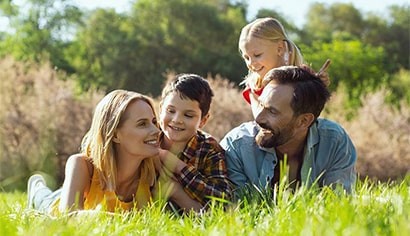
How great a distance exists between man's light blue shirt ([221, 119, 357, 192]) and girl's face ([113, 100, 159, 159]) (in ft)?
1.73

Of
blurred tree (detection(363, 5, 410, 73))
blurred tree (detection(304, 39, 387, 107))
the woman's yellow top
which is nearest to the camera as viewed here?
the woman's yellow top

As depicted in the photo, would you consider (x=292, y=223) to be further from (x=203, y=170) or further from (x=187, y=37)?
(x=187, y=37)

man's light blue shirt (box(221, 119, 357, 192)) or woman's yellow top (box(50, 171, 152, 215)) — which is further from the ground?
man's light blue shirt (box(221, 119, 357, 192))

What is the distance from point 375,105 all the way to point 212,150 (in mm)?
12215

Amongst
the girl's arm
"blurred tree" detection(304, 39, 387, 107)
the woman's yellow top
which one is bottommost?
"blurred tree" detection(304, 39, 387, 107)

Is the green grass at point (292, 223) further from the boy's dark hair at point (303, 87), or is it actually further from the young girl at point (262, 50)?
the young girl at point (262, 50)

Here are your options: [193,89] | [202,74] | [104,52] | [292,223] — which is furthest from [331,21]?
[292,223]

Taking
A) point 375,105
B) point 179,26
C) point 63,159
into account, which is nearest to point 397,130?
point 375,105

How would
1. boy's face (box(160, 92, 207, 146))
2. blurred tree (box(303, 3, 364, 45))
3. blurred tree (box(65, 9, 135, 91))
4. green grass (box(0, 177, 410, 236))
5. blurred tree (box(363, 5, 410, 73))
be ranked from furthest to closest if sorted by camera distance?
blurred tree (box(303, 3, 364, 45)) → blurred tree (box(363, 5, 410, 73)) → blurred tree (box(65, 9, 135, 91)) → boy's face (box(160, 92, 207, 146)) → green grass (box(0, 177, 410, 236))

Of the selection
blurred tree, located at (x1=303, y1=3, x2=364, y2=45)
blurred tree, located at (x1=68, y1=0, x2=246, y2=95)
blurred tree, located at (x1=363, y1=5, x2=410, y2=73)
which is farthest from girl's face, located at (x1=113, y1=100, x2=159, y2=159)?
blurred tree, located at (x1=303, y1=3, x2=364, y2=45)

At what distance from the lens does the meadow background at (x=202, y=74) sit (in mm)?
2719

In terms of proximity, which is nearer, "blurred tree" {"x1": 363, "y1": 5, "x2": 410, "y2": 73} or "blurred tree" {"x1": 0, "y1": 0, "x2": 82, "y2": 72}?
"blurred tree" {"x1": 0, "y1": 0, "x2": 82, "y2": 72}

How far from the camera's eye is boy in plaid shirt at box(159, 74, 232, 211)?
169 inches

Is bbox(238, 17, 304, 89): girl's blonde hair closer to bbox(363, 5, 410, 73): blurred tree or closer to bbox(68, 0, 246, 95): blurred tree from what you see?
bbox(68, 0, 246, 95): blurred tree
